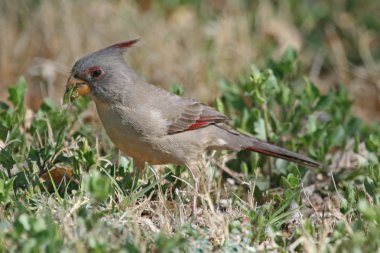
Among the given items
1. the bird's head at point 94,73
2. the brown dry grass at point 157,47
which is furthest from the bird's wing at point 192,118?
the brown dry grass at point 157,47

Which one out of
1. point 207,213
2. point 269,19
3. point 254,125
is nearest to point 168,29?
point 269,19

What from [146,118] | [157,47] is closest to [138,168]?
[146,118]

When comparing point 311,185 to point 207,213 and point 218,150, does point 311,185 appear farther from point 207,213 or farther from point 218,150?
point 207,213

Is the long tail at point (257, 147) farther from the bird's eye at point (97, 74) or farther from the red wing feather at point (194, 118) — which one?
the bird's eye at point (97, 74)

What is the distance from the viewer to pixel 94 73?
3842 millimetres

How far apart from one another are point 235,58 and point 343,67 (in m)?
0.89

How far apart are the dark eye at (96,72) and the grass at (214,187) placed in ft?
1.10

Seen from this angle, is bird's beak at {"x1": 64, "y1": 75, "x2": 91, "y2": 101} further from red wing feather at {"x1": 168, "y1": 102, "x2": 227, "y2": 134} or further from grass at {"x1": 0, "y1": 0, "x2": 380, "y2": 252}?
red wing feather at {"x1": 168, "y1": 102, "x2": 227, "y2": 134}

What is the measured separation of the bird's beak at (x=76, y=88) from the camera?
384 cm

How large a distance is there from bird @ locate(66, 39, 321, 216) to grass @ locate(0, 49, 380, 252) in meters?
0.12

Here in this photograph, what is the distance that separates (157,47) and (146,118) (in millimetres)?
2051

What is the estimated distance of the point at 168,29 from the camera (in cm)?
604

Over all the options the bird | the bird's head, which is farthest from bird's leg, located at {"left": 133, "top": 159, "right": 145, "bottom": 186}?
the bird's head

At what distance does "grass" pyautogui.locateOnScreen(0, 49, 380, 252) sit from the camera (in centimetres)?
293
